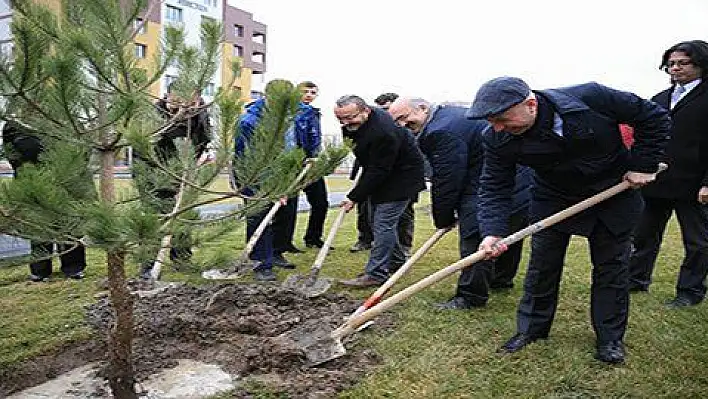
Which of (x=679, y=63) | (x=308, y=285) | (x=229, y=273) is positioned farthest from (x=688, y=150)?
(x=229, y=273)

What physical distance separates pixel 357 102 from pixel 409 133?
1.96ft

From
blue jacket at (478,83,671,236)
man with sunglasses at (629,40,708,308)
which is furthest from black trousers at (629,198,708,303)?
blue jacket at (478,83,671,236)

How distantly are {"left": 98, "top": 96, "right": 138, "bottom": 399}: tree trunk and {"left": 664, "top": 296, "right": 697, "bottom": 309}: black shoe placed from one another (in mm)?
3316

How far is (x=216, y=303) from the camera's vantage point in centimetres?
375

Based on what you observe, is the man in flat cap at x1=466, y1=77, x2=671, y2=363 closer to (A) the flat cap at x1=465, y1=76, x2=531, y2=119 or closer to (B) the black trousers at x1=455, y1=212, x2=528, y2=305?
(A) the flat cap at x1=465, y1=76, x2=531, y2=119

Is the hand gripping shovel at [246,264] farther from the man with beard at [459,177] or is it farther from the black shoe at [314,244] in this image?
the black shoe at [314,244]

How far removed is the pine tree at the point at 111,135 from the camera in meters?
2.00

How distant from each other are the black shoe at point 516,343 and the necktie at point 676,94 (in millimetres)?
1935

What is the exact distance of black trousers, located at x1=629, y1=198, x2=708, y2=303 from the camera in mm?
3947

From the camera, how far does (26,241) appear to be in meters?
2.87

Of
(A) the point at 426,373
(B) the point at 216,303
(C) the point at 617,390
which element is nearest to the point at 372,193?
(B) the point at 216,303

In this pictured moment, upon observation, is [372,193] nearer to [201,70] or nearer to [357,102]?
[357,102]

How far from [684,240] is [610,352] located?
148cm

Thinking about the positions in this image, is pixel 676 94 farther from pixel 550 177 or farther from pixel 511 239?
pixel 511 239
